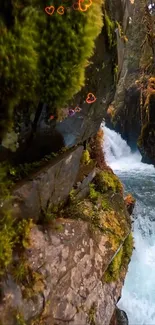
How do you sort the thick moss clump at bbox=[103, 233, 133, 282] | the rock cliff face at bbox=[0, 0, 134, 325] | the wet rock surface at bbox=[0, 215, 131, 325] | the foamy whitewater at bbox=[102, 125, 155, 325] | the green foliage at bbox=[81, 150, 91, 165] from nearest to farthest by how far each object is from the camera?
1. the rock cliff face at bbox=[0, 0, 134, 325]
2. the wet rock surface at bbox=[0, 215, 131, 325]
3. the thick moss clump at bbox=[103, 233, 133, 282]
4. the green foliage at bbox=[81, 150, 91, 165]
5. the foamy whitewater at bbox=[102, 125, 155, 325]

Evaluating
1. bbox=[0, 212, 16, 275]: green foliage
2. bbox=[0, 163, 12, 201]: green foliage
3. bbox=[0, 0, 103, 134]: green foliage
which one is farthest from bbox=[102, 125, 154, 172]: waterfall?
bbox=[0, 212, 16, 275]: green foliage

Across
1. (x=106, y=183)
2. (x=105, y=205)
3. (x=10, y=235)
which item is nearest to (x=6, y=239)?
(x=10, y=235)

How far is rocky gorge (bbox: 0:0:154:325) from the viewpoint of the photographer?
270cm

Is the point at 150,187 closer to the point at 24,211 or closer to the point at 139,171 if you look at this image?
the point at 139,171

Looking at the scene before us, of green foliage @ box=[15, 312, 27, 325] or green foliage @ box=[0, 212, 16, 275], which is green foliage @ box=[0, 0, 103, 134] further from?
green foliage @ box=[15, 312, 27, 325]

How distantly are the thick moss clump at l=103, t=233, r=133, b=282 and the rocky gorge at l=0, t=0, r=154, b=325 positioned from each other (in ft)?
0.07

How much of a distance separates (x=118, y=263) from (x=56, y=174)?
1680 millimetres

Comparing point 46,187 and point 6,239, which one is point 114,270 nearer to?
point 46,187

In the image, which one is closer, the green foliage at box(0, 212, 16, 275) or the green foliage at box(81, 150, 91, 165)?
the green foliage at box(0, 212, 16, 275)

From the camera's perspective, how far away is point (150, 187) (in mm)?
13328

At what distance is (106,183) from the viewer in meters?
4.87

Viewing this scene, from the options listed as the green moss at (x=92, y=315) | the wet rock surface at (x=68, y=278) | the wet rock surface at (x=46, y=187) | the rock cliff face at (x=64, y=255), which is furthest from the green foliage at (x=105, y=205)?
the green moss at (x=92, y=315)

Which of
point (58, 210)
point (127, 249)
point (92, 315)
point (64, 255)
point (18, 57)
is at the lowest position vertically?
point (92, 315)

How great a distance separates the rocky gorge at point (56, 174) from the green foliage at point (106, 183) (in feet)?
0.70
